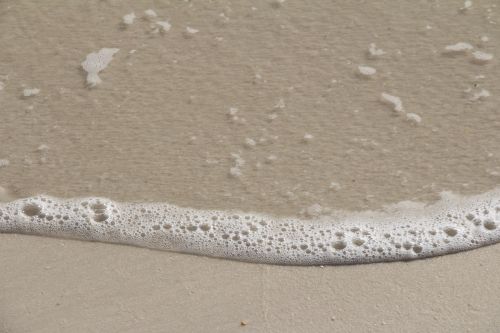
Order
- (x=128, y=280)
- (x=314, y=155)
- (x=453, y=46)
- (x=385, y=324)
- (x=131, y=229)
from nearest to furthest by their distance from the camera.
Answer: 1. (x=385, y=324)
2. (x=128, y=280)
3. (x=131, y=229)
4. (x=314, y=155)
5. (x=453, y=46)

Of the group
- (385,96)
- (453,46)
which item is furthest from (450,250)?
(453,46)

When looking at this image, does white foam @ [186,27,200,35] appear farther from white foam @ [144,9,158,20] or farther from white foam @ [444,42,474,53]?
white foam @ [444,42,474,53]

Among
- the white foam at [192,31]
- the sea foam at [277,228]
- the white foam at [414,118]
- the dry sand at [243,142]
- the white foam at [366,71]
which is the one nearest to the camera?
the dry sand at [243,142]

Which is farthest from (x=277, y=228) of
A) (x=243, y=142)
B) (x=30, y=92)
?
(x=30, y=92)

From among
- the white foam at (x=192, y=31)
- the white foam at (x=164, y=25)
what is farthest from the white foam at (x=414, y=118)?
the white foam at (x=164, y=25)

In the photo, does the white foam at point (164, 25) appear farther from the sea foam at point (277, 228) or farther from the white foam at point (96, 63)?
the sea foam at point (277, 228)

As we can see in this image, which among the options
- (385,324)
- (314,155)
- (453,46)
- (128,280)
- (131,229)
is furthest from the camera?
(453,46)

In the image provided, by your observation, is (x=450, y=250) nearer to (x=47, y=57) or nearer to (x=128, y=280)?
(x=128, y=280)

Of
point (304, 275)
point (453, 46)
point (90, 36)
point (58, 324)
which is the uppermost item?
point (453, 46)
